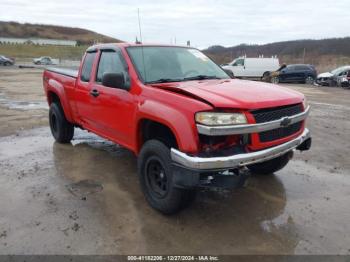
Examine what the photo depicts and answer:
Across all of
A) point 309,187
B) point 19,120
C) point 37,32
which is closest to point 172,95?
point 309,187

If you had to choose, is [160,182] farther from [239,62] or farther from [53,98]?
[239,62]

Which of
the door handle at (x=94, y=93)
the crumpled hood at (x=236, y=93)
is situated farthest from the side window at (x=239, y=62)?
the crumpled hood at (x=236, y=93)

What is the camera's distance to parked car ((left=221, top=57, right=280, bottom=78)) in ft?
96.0

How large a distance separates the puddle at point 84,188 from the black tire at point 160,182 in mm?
837

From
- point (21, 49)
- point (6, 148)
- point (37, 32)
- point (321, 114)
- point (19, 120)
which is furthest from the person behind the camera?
point (37, 32)

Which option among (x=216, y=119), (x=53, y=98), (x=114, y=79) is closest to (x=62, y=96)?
(x=53, y=98)

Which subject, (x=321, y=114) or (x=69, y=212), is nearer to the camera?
(x=69, y=212)

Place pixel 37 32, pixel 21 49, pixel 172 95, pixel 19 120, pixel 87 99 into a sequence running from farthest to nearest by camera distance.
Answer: pixel 37 32 < pixel 21 49 < pixel 19 120 < pixel 87 99 < pixel 172 95

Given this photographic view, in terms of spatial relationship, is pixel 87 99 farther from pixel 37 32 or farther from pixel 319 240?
pixel 37 32

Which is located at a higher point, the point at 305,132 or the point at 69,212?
the point at 305,132

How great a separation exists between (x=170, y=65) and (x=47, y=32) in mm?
147231

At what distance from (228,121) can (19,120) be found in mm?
7521

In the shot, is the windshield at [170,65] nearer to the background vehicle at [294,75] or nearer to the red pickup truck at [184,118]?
the red pickup truck at [184,118]

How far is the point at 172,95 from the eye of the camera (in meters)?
4.05
